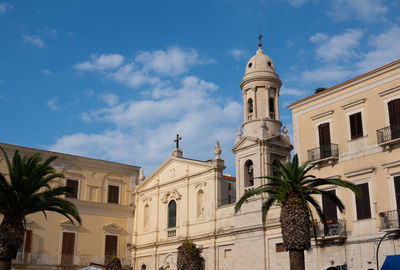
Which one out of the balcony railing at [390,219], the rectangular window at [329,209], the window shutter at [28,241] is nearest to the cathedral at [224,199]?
the rectangular window at [329,209]

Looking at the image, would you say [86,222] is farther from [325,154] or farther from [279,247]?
[325,154]

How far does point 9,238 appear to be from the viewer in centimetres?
2280

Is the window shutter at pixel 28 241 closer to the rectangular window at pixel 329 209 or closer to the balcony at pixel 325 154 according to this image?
the balcony at pixel 325 154

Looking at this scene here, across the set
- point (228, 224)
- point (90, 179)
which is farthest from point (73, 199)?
point (228, 224)

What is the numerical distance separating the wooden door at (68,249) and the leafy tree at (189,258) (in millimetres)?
9281

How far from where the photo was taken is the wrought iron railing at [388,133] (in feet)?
76.4

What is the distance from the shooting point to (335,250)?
81.8ft

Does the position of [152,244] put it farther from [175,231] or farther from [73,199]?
[73,199]

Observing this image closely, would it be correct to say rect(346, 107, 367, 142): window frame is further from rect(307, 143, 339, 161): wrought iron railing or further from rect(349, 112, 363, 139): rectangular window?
rect(307, 143, 339, 161): wrought iron railing

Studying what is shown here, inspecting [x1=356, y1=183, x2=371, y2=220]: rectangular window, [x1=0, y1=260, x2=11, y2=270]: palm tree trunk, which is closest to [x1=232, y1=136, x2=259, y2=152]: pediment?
[x1=356, y1=183, x2=371, y2=220]: rectangular window

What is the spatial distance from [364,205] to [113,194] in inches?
953

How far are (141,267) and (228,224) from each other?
420 inches

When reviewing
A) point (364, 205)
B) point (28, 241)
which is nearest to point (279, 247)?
point (364, 205)

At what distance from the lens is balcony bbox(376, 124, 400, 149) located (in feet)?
76.1
